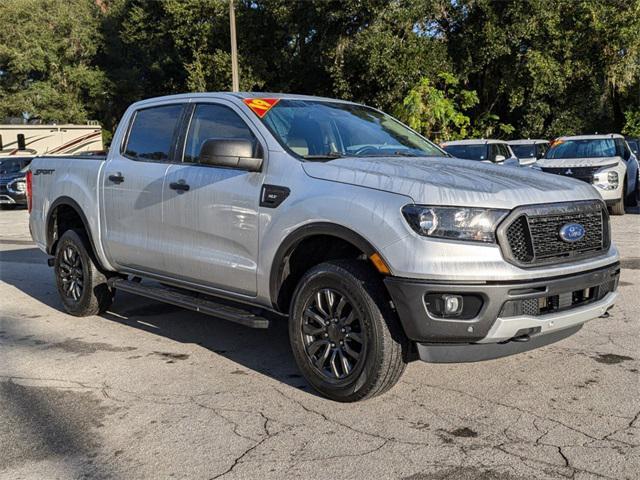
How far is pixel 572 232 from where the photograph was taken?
3.88 meters

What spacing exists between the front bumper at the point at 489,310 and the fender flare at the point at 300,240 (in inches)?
11.0

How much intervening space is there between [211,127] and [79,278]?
7.44 feet

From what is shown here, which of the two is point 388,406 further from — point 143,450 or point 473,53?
point 473,53

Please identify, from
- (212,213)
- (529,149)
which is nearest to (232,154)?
(212,213)

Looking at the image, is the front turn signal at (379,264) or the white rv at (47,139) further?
the white rv at (47,139)

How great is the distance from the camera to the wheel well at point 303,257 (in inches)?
167

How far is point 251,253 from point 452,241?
1.45 metres

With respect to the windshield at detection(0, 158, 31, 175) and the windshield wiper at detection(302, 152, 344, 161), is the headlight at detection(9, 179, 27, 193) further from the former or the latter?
the windshield wiper at detection(302, 152, 344, 161)

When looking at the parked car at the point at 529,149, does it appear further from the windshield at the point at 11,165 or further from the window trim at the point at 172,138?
the window trim at the point at 172,138

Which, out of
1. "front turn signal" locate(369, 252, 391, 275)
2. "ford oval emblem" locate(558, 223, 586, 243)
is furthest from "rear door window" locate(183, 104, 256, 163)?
"ford oval emblem" locate(558, 223, 586, 243)

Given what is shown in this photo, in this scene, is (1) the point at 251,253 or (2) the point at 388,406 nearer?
(2) the point at 388,406

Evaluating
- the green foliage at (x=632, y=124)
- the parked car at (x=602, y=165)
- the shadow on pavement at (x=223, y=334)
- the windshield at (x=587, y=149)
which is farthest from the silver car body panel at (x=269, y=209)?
the green foliage at (x=632, y=124)

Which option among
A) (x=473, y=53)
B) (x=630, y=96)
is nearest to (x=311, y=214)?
(x=473, y=53)

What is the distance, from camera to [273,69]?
2978 cm
